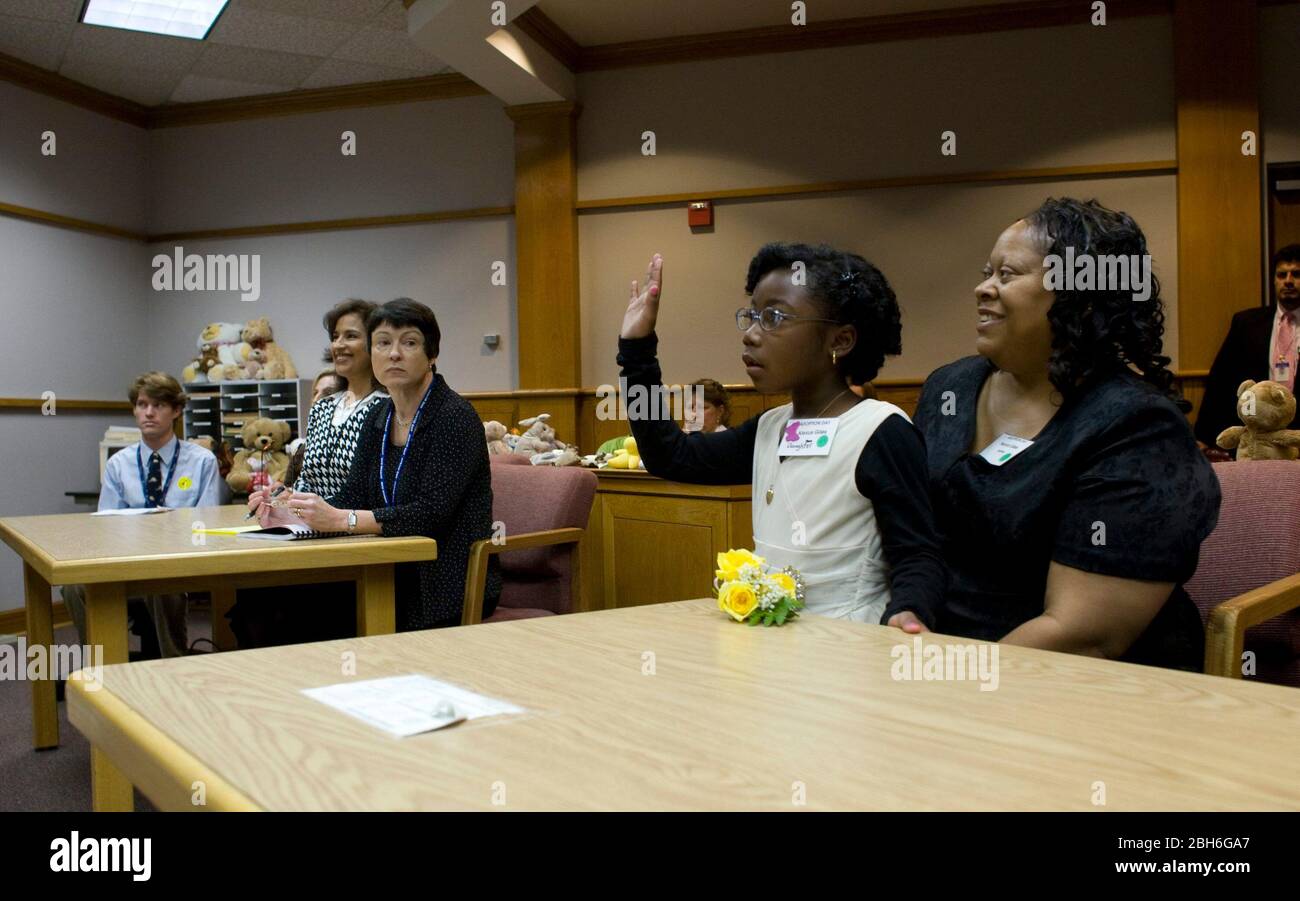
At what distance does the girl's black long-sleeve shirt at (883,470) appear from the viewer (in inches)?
63.1

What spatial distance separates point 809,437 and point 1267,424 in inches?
98.0

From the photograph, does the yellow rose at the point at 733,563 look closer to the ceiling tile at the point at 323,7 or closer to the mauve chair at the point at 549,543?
the mauve chair at the point at 549,543

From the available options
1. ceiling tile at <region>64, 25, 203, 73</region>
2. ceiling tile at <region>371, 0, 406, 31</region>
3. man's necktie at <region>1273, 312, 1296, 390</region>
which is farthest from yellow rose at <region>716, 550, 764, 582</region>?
ceiling tile at <region>64, 25, 203, 73</region>

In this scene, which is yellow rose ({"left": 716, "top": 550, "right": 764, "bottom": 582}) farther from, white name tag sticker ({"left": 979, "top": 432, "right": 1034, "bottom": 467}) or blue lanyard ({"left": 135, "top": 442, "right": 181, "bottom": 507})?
blue lanyard ({"left": 135, "top": 442, "right": 181, "bottom": 507})

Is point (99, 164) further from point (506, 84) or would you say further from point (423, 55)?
point (506, 84)

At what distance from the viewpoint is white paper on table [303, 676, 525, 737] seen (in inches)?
37.3

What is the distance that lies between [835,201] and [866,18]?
3.72 feet

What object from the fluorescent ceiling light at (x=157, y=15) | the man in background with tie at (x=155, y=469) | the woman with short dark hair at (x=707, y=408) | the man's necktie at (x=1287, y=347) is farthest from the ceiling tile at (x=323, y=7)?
the man's necktie at (x=1287, y=347)

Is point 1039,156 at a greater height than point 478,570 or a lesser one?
greater

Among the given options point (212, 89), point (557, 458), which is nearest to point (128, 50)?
point (212, 89)

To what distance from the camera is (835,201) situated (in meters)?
6.84

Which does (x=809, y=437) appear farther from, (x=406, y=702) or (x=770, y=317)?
(x=406, y=702)

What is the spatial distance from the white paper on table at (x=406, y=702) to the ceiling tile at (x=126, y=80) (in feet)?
23.4

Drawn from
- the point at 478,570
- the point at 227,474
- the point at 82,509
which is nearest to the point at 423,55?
the point at 227,474
